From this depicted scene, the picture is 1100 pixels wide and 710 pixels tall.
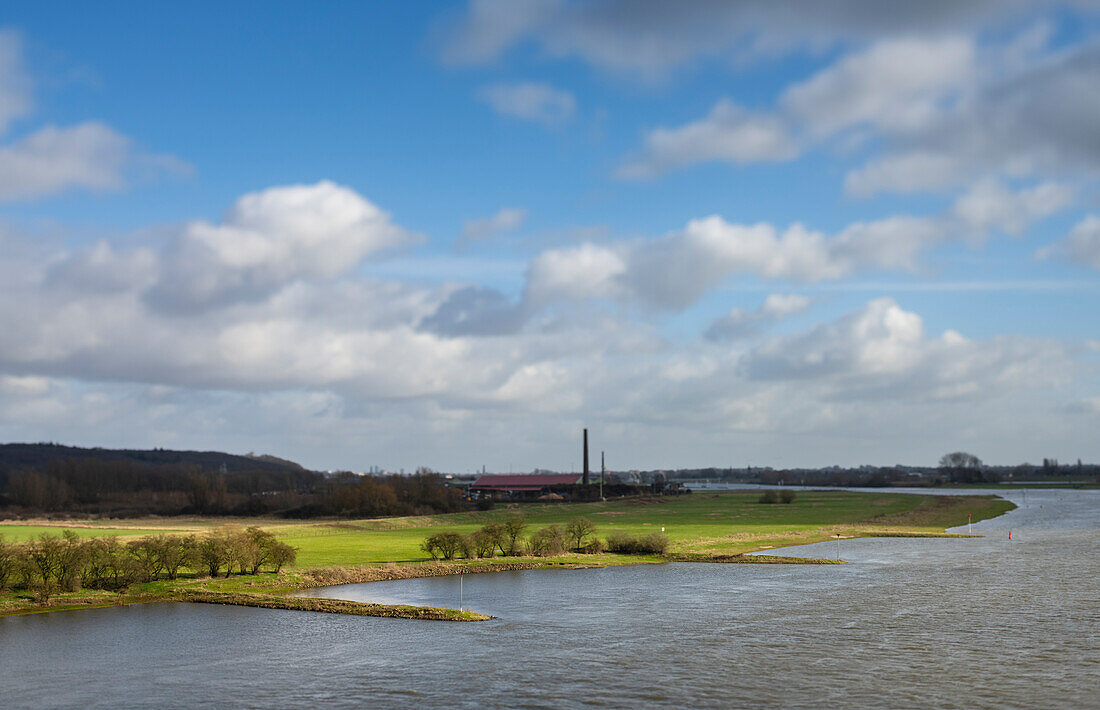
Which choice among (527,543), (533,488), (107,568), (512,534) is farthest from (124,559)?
(533,488)

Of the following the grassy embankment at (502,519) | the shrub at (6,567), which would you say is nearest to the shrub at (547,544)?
the grassy embankment at (502,519)

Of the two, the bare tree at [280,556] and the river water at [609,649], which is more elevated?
the bare tree at [280,556]

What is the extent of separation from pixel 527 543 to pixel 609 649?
125 feet

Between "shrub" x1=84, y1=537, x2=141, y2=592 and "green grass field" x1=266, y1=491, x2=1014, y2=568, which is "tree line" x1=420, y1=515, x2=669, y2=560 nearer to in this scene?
"green grass field" x1=266, y1=491, x2=1014, y2=568

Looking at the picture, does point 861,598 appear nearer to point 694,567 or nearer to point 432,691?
point 694,567

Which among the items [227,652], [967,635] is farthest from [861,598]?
[227,652]

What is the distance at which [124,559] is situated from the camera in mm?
51531

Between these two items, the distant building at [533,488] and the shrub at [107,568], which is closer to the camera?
the shrub at [107,568]

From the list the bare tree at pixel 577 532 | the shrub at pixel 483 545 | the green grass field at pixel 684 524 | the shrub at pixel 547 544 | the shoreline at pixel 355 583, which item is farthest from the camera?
the green grass field at pixel 684 524

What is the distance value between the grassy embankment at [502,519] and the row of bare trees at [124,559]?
993 millimetres

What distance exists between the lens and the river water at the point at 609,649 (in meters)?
28.5

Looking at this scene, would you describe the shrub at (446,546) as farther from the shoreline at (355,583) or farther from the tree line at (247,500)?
the tree line at (247,500)

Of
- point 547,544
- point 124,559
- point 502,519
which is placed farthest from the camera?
point 502,519

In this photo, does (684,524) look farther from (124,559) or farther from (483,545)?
(124,559)
